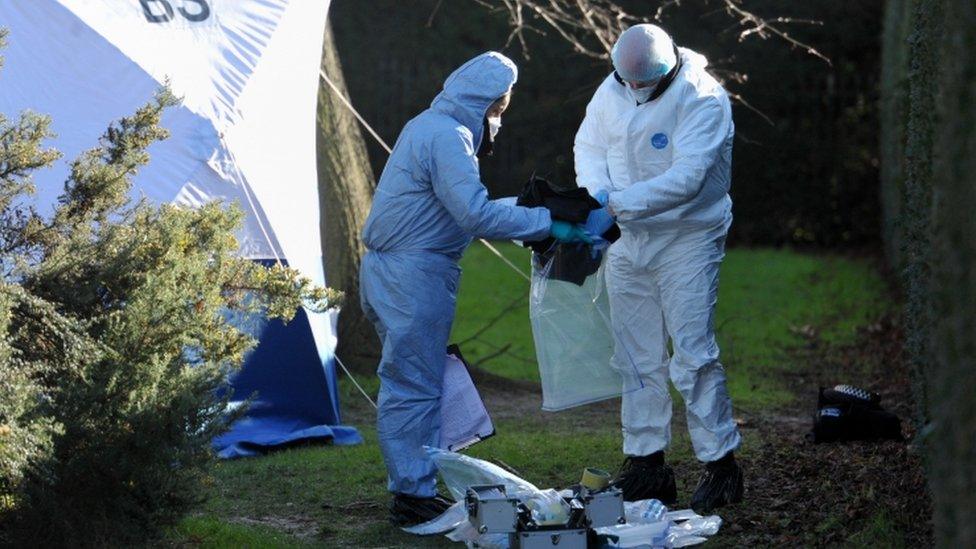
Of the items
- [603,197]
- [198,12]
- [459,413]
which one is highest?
[198,12]

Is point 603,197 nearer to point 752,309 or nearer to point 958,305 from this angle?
point 958,305

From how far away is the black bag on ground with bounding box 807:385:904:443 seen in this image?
657 cm

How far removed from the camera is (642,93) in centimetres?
555

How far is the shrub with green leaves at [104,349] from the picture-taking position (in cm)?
425

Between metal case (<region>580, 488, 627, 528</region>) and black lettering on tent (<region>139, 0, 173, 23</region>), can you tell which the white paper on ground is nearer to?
metal case (<region>580, 488, 627, 528</region>)

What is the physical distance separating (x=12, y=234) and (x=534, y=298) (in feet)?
6.72

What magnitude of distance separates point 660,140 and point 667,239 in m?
0.40

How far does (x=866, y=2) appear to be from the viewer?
14.5 metres

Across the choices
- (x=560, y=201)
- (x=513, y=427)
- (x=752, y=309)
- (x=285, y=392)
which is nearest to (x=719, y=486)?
(x=560, y=201)

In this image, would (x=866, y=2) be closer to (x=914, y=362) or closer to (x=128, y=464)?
(x=914, y=362)

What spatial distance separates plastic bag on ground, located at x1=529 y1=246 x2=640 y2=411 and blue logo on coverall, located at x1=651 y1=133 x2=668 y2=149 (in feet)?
1.73

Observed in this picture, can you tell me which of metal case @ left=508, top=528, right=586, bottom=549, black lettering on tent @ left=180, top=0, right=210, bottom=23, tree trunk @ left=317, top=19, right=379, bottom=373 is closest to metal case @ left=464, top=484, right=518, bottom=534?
metal case @ left=508, top=528, right=586, bottom=549

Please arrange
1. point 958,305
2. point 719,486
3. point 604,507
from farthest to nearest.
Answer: point 719,486
point 604,507
point 958,305

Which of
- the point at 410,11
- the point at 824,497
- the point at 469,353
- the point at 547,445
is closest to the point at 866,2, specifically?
the point at 410,11
